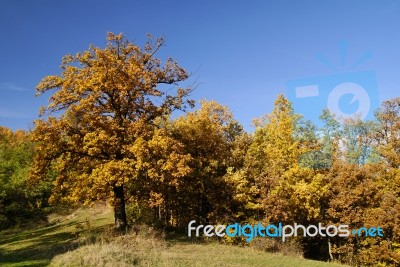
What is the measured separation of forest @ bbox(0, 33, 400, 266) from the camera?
83.5ft

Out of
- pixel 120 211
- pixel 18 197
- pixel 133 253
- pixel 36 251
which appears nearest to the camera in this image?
pixel 133 253

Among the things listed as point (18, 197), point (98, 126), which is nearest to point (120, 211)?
point (98, 126)

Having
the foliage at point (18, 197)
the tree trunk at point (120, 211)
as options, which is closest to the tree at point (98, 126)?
the tree trunk at point (120, 211)

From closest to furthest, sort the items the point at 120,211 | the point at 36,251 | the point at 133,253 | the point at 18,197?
the point at 133,253, the point at 36,251, the point at 120,211, the point at 18,197

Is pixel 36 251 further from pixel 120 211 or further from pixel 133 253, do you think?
pixel 133 253

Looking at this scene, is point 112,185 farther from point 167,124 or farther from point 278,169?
point 278,169

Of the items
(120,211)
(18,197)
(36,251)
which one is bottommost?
(36,251)

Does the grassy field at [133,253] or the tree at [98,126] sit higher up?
the tree at [98,126]

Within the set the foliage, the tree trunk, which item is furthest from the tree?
the foliage

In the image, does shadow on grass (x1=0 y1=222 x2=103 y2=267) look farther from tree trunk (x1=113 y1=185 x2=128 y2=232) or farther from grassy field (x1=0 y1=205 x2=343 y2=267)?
tree trunk (x1=113 y1=185 x2=128 y2=232)

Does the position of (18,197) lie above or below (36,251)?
above

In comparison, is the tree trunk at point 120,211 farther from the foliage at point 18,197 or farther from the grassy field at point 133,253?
the foliage at point 18,197

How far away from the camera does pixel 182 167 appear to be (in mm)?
24406

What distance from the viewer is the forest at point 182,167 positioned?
2544 centimetres
